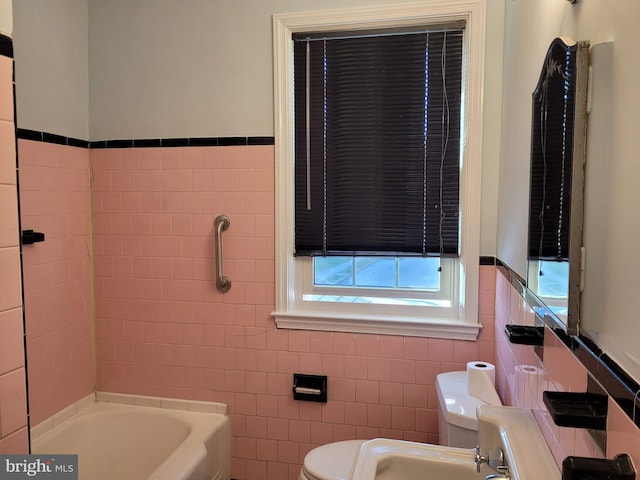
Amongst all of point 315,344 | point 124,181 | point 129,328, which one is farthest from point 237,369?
point 124,181

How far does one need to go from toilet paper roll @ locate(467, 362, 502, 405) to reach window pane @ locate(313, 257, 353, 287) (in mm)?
709

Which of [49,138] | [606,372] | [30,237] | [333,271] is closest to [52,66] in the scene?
[49,138]

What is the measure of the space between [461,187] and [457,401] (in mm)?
863

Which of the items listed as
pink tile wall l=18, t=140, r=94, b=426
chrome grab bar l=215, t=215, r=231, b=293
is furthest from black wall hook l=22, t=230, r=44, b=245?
chrome grab bar l=215, t=215, r=231, b=293

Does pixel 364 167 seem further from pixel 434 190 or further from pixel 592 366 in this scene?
pixel 592 366

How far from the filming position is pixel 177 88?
2.16 metres

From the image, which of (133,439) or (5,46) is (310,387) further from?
(5,46)

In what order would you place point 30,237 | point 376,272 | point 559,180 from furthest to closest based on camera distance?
point 376,272, point 30,237, point 559,180

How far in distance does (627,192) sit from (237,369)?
1878 mm

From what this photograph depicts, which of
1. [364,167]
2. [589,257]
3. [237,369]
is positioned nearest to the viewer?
[589,257]

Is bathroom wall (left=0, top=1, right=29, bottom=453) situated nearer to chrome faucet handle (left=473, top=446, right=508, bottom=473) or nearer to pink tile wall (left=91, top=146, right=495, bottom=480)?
chrome faucet handle (left=473, top=446, right=508, bottom=473)

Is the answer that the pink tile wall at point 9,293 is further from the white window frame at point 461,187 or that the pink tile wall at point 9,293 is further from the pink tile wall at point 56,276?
the white window frame at point 461,187

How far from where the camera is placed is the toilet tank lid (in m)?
1.51

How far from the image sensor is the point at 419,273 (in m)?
2.12
